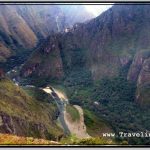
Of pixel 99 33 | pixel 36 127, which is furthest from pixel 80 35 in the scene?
pixel 36 127

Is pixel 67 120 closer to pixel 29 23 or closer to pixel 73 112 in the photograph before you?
pixel 73 112

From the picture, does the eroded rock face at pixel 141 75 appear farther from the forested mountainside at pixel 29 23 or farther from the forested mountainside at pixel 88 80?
the forested mountainside at pixel 29 23

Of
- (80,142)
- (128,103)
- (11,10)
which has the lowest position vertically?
(80,142)

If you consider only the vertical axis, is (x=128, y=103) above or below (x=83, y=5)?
below

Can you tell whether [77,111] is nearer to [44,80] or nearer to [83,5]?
[44,80]

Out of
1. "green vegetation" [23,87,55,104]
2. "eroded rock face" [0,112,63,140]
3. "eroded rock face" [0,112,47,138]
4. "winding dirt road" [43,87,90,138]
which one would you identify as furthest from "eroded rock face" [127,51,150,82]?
"eroded rock face" [0,112,47,138]

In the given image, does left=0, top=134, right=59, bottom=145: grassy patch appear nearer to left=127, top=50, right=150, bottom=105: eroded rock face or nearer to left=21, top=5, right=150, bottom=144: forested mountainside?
left=21, top=5, right=150, bottom=144: forested mountainside
